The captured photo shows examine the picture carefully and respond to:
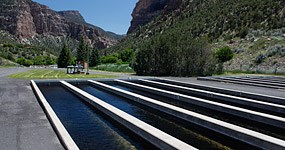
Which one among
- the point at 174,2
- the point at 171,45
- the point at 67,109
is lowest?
the point at 67,109

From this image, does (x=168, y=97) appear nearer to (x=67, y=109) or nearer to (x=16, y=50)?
(x=67, y=109)

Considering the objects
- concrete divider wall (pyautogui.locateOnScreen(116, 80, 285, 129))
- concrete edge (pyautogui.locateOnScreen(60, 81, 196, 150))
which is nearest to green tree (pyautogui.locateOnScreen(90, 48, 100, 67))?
concrete divider wall (pyautogui.locateOnScreen(116, 80, 285, 129))

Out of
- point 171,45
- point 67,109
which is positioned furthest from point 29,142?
point 171,45

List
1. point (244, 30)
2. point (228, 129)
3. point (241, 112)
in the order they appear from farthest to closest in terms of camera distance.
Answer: point (244, 30)
point (241, 112)
point (228, 129)

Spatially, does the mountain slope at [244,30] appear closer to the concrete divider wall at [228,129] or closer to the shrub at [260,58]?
the shrub at [260,58]

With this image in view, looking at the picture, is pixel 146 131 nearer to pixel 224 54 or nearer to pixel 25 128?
pixel 25 128

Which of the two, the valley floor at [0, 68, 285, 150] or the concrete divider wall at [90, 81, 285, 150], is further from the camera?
the concrete divider wall at [90, 81, 285, 150]

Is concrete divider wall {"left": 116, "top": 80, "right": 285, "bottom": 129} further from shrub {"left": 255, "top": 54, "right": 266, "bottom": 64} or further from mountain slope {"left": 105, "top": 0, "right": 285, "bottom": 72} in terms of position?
shrub {"left": 255, "top": 54, "right": 266, "bottom": 64}

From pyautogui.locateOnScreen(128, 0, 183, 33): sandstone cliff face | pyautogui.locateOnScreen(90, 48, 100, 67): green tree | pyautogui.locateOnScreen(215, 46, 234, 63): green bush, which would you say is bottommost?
pyautogui.locateOnScreen(90, 48, 100, 67): green tree

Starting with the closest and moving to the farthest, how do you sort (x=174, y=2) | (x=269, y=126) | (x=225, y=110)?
(x=269, y=126)
(x=225, y=110)
(x=174, y=2)

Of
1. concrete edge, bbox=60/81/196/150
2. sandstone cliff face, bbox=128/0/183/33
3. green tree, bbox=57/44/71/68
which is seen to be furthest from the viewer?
sandstone cliff face, bbox=128/0/183/33

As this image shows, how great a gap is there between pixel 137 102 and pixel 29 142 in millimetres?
7498

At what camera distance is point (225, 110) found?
1079cm

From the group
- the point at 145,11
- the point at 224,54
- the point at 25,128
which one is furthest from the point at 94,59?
the point at 145,11
